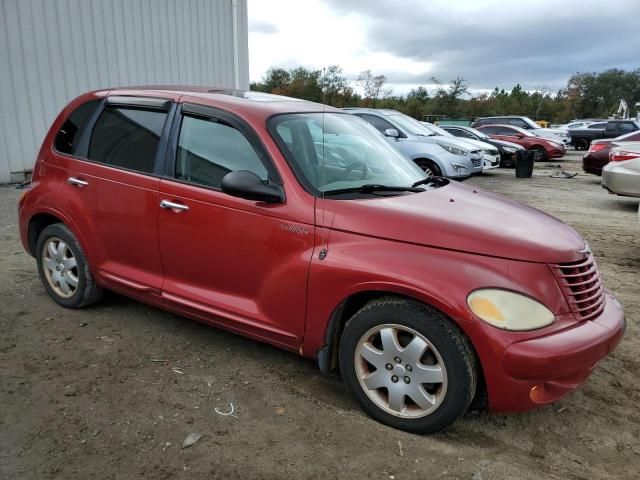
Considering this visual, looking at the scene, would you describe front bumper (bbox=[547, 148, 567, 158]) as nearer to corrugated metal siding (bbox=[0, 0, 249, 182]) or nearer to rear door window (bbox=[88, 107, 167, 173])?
corrugated metal siding (bbox=[0, 0, 249, 182])

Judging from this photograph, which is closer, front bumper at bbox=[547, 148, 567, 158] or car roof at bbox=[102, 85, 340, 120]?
car roof at bbox=[102, 85, 340, 120]

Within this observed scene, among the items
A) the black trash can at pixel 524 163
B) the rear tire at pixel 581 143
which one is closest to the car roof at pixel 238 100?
the black trash can at pixel 524 163

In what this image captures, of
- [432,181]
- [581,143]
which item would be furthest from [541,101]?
[432,181]

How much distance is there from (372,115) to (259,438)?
1012 cm

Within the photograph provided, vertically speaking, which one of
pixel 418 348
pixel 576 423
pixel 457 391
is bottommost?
pixel 576 423

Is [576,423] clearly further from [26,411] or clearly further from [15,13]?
[15,13]

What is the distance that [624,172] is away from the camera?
897cm

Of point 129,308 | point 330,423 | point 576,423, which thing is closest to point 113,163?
point 129,308

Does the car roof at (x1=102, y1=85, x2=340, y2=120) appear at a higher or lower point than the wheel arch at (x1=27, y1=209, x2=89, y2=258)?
higher

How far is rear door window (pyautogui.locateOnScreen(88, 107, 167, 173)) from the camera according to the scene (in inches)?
142

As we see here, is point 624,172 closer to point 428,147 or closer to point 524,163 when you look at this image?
point 428,147

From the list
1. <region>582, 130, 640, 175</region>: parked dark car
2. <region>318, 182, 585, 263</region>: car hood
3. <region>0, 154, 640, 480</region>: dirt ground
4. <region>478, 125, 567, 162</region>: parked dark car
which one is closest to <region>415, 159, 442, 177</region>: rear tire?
<region>582, 130, 640, 175</region>: parked dark car

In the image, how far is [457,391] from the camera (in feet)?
8.38

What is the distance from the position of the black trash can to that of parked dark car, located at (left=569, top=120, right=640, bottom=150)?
12.0 meters
